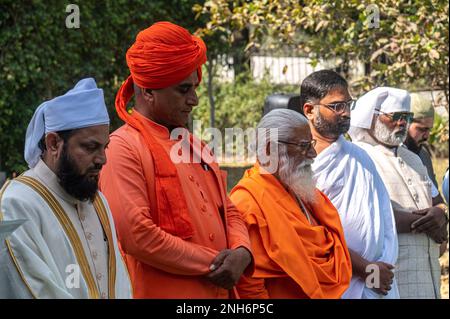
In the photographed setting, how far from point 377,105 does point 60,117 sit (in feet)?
9.31

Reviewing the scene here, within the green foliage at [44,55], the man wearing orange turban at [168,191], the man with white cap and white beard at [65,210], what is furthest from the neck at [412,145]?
the green foliage at [44,55]

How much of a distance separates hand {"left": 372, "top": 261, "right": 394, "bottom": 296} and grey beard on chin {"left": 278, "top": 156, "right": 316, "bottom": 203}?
70cm

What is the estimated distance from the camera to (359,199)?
583 centimetres

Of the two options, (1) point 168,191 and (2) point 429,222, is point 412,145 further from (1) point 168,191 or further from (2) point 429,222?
(1) point 168,191

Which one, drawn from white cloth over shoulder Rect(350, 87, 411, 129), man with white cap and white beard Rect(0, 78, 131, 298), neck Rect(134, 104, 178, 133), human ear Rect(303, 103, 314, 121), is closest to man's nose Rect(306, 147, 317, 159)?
human ear Rect(303, 103, 314, 121)

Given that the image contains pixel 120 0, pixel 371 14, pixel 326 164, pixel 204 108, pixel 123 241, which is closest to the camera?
pixel 123 241

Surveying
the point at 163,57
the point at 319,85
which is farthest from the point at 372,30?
the point at 163,57

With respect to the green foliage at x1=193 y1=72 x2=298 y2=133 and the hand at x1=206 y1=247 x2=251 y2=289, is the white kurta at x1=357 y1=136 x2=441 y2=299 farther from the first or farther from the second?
the green foliage at x1=193 y1=72 x2=298 y2=133

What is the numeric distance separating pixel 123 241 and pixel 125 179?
28 cm

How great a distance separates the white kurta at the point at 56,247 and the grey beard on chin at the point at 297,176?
132cm

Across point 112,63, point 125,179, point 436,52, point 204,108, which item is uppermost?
point 125,179

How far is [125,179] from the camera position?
14.8 feet
